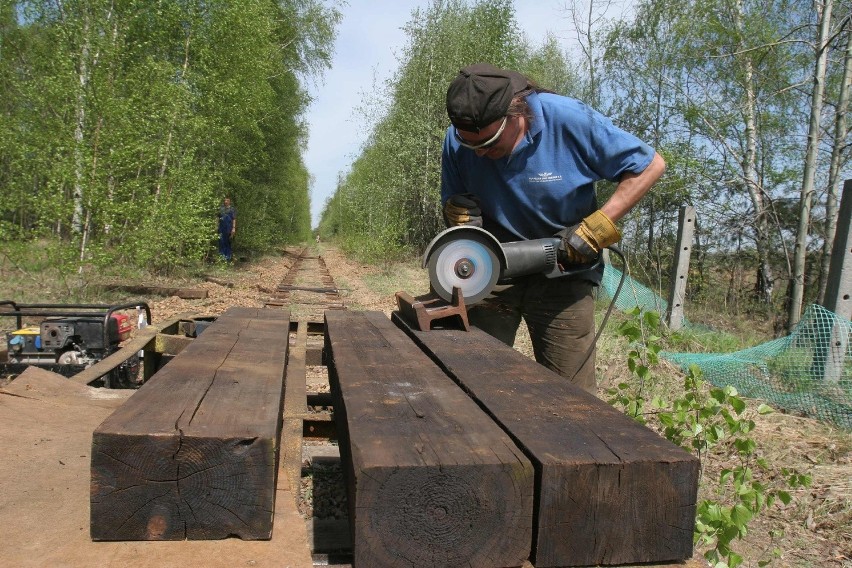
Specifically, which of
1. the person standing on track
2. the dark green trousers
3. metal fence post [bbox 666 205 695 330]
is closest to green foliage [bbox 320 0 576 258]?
the person standing on track

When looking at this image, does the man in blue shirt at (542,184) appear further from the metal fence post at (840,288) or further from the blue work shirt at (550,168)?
the metal fence post at (840,288)

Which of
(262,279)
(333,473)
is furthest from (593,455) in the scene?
(262,279)

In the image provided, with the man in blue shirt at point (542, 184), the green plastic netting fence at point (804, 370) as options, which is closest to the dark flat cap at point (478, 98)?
the man in blue shirt at point (542, 184)

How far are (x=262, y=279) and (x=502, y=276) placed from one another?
52.5ft

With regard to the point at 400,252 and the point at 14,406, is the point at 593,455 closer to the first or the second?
the point at 14,406

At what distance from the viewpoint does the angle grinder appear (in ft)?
9.53

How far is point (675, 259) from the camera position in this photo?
819 cm

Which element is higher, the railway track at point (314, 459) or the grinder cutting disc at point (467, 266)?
the grinder cutting disc at point (467, 266)

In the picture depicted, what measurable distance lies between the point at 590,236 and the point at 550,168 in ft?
1.39

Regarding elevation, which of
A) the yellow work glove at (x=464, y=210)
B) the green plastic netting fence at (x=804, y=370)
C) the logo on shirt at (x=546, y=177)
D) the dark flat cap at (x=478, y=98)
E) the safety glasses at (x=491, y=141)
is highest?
the dark flat cap at (x=478, y=98)

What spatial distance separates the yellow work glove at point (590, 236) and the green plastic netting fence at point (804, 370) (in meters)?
2.73

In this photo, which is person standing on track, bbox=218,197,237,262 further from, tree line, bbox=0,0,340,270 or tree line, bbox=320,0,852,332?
tree line, bbox=320,0,852,332

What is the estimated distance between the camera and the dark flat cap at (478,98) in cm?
272

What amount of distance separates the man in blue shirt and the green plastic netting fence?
2292 mm
